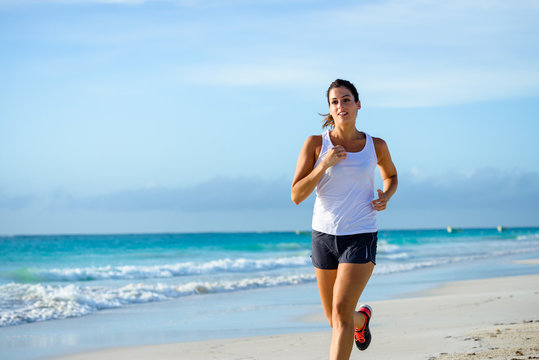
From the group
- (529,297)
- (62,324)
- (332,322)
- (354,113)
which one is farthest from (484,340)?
(62,324)

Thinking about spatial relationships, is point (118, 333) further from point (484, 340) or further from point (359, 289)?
point (359, 289)

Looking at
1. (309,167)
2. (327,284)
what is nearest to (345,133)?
(309,167)

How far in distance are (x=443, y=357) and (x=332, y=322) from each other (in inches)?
69.5

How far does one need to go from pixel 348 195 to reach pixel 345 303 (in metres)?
0.66

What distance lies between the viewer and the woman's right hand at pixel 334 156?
3904 millimetres

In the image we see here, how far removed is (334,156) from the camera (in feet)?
12.8

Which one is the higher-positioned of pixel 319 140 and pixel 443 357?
pixel 319 140

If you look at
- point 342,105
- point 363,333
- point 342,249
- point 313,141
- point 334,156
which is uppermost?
point 342,105

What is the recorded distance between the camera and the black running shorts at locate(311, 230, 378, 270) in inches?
157

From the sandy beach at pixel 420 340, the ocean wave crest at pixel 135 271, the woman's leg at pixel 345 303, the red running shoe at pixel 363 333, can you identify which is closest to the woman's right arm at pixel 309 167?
the woman's leg at pixel 345 303

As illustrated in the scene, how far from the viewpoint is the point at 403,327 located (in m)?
7.66

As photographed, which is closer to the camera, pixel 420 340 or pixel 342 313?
pixel 342 313

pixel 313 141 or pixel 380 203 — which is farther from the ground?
pixel 313 141

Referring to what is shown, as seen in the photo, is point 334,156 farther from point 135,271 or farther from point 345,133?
point 135,271
